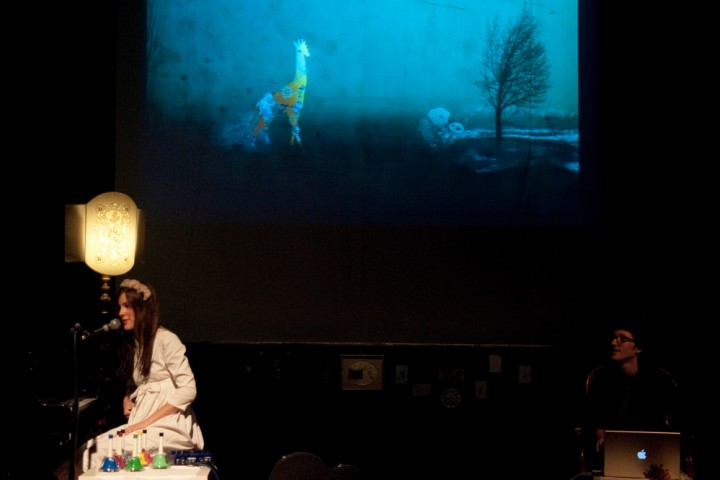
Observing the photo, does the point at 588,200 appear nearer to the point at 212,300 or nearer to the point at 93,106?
the point at 212,300

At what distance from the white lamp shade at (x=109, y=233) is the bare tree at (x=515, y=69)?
8.12 ft

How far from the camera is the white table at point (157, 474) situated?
13.9ft

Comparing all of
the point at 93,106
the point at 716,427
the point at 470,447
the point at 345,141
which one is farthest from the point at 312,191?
the point at 716,427

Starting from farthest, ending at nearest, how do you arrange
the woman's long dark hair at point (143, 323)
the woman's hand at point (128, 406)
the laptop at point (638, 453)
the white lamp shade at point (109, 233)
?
the white lamp shade at point (109, 233), the woman's hand at point (128, 406), the woman's long dark hair at point (143, 323), the laptop at point (638, 453)

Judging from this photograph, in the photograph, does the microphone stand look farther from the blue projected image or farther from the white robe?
the blue projected image

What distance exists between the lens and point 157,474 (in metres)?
4.27

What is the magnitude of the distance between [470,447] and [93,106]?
11.1 ft

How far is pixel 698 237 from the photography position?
552 cm

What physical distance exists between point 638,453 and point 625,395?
2.57ft

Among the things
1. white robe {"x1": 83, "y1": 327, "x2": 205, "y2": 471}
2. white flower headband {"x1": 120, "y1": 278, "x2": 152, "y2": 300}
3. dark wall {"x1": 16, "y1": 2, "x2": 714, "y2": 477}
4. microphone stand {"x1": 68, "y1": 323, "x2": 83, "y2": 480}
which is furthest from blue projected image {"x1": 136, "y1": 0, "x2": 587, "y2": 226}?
microphone stand {"x1": 68, "y1": 323, "x2": 83, "y2": 480}

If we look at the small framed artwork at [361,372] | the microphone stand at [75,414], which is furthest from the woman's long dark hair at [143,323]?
the small framed artwork at [361,372]

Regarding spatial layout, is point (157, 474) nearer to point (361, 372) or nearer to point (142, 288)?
point (142, 288)

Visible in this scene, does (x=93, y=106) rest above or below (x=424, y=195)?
above

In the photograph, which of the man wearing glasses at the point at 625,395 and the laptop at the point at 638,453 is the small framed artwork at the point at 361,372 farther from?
the laptop at the point at 638,453
